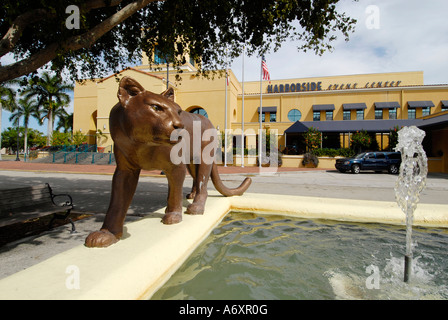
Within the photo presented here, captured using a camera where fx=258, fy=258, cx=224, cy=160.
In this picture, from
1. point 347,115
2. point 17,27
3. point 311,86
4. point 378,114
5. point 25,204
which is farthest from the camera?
point 311,86

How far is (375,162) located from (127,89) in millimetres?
21346

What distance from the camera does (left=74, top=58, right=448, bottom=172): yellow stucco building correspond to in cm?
Result: 2888

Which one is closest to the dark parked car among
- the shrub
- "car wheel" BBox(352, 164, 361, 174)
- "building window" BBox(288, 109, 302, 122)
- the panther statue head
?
"car wheel" BBox(352, 164, 361, 174)

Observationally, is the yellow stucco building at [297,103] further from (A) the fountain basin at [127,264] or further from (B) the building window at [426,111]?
(A) the fountain basin at [127,264]

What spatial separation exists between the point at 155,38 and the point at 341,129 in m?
24.5

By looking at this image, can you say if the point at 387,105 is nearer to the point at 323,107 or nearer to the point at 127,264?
the point at 323,107

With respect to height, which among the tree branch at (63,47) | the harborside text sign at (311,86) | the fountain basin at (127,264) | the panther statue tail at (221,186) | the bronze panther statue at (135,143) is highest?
the harborside text sign at (311,86)

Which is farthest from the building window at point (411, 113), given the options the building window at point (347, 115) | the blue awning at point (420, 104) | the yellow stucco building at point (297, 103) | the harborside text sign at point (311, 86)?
the building window at point (347, 115)

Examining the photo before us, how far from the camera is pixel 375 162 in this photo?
1973 centimetres

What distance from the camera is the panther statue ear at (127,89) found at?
7.93 feet

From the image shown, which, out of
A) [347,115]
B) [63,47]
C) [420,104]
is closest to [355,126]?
[347,115]

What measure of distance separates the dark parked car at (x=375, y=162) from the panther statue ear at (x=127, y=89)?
2030 cm

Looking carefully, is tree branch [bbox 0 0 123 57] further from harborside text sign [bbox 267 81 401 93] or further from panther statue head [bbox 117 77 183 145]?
harborside text sign [bbox 267 81 401 93]
